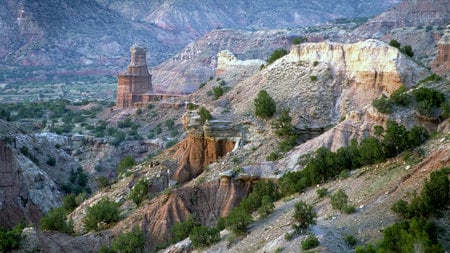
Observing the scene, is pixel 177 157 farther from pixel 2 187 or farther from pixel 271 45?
pixel 271 45

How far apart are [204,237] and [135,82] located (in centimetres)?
6746

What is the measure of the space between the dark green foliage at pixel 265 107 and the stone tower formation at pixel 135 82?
51.8 metres

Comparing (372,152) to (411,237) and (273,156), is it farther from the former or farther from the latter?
(411,237)

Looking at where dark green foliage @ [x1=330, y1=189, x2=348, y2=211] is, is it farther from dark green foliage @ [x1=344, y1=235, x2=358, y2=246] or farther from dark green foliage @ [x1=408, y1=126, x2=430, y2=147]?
dark green foliage @ [x1=408, y1=126, x2=430, y2=147]

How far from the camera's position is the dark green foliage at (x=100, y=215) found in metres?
36.2

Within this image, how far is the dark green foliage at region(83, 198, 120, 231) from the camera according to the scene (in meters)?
36.2

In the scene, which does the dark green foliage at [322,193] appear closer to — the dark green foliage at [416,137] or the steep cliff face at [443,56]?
the dark green foliage at [416,137]

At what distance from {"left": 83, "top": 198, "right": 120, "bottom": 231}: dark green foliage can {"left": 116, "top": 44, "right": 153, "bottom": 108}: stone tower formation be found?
55867mm

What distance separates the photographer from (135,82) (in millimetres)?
93875

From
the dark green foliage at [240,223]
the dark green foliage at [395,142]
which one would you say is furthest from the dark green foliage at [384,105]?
the dark green foliage at [240,223]

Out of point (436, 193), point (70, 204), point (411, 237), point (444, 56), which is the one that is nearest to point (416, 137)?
point (436, 193)

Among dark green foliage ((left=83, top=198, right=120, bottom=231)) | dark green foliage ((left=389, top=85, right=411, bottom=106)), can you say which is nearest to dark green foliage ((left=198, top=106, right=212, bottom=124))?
dark green foliage ((left=83, top=198, right=120, bottom=231))

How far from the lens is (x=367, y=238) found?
71.8 feet

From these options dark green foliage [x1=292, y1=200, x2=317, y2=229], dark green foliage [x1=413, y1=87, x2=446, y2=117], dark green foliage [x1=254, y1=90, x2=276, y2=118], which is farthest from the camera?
dark green foliage [x1=254, y1=90, x2=276, y2=118]
